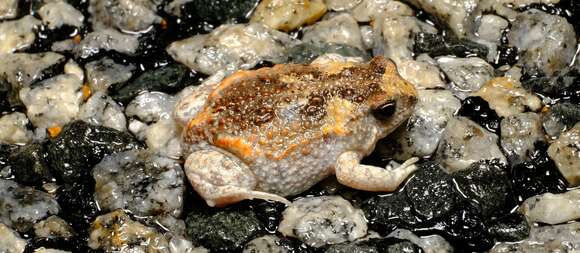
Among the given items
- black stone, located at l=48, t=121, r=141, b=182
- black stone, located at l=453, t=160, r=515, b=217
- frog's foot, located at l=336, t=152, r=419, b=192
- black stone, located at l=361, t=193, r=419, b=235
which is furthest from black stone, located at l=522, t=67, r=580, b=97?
black stone, located at l=48, t=121, r=141, b=182

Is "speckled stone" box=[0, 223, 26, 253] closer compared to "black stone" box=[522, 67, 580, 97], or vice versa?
"speckled stone" box=[0, 223, 26, 253]

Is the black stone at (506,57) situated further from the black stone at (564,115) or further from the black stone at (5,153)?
the black stone at (5,153)

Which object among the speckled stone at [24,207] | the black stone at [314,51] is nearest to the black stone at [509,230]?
the black stone at [314,51]

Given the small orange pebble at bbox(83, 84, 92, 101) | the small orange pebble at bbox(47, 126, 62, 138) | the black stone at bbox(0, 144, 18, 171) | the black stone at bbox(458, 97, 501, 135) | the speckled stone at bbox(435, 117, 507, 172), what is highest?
the black stone at bbox(458, 97, 501, 135)

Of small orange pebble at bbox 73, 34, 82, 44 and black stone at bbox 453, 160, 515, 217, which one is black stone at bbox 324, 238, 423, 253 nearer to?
black stone at bbox 453, 160, 515, 217

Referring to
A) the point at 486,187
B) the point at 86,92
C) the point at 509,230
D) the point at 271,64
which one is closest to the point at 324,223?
the point at 486,187

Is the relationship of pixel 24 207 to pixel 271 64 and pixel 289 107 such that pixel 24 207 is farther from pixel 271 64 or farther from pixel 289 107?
pixel 271 64
